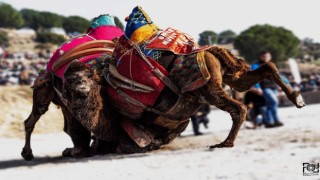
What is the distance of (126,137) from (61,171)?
7083mm

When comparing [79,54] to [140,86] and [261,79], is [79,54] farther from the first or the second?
[261,79]

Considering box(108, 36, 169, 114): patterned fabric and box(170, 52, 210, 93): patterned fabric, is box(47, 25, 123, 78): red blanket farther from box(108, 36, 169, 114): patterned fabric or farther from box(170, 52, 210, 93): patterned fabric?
box(170, 52, 210, 93): patterned fabric

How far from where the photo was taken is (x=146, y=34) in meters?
4.65

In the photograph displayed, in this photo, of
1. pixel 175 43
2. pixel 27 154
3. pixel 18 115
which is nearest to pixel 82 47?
pixel 175 43

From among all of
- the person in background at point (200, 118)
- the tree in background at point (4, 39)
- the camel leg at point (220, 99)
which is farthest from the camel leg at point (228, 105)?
the tree in background at point (4, 39)

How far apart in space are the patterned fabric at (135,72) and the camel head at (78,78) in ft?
1.75

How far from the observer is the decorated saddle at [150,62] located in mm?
4383

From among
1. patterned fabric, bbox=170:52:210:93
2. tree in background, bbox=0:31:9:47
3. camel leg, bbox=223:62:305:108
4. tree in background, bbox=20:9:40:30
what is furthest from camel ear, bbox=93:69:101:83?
tree in background, bbox=20:9:40:30

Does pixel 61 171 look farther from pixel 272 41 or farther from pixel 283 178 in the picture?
pixel 272 41

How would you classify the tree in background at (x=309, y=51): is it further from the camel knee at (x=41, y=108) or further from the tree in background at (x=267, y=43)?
the camel knee at (x=41, y=108)

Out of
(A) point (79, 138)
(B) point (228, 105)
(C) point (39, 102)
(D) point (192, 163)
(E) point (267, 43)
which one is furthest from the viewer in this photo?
(E) point (267, 43)

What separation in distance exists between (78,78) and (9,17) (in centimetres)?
11293

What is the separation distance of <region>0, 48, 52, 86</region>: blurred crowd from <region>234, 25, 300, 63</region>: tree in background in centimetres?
3058

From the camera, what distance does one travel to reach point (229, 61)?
458 centimetres
